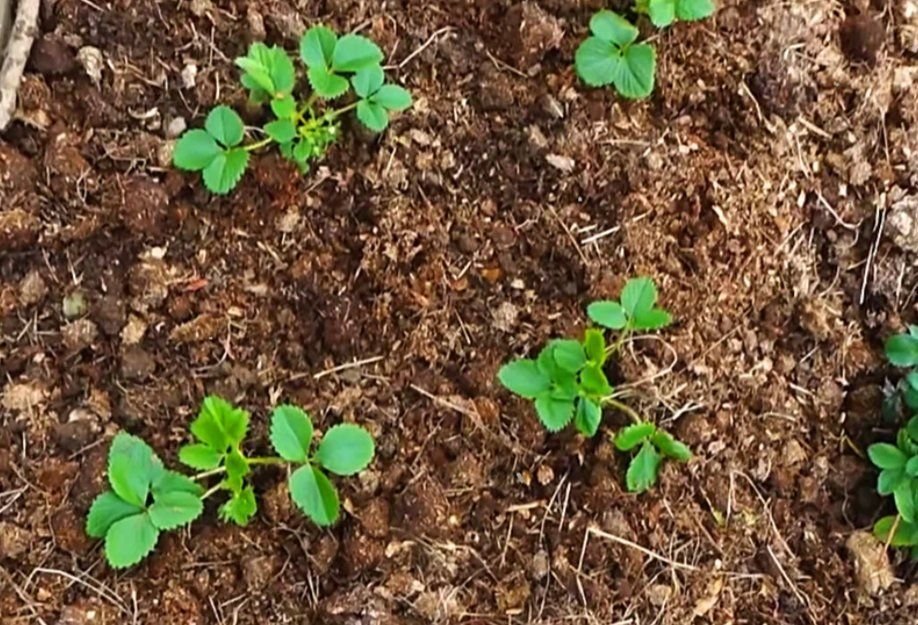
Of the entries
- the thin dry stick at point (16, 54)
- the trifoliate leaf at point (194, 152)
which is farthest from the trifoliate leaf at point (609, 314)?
the thin dry stick at point (16, 54)

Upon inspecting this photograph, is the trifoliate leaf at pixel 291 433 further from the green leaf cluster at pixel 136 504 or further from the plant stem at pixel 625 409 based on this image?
the plant stem at pixel 625 409

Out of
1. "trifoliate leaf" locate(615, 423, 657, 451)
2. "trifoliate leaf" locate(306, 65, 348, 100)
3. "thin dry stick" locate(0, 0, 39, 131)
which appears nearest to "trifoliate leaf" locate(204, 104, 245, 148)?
"trifoliate leaf" locate(306, 65, 348, 100)

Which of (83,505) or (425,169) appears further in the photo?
(425,169)

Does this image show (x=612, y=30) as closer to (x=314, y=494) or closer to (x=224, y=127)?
(x=224, y=127)

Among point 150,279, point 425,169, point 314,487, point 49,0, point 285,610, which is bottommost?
point 285,610

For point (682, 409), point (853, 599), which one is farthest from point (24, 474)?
point (853, 599)

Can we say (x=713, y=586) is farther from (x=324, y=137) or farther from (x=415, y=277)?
(x=324, y=137)
